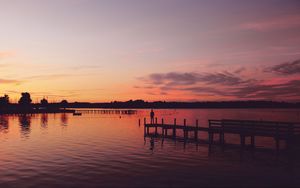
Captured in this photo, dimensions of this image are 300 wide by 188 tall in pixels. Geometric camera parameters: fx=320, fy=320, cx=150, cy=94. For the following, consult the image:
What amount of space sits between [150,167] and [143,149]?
10990 millimetres

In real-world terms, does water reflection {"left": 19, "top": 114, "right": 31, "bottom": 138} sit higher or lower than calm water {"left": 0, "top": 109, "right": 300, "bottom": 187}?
higher

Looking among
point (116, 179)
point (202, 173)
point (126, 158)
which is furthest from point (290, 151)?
point (116, 179)

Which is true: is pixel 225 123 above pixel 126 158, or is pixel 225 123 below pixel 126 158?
above

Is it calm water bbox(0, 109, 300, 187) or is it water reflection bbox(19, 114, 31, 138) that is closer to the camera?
calm water bbox(0, 109, 300, 187)

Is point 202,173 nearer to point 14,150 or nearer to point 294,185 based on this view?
point 294,185

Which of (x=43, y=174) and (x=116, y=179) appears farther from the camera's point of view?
(x=43, y=174)

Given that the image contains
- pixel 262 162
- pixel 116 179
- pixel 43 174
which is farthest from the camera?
pixel 262 162

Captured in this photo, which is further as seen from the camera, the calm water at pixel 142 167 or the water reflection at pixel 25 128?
the water reflection at pixel 25 128

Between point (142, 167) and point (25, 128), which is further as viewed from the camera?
point (25, 128)

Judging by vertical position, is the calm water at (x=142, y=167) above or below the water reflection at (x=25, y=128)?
below

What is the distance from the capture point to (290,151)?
30016 millimetres

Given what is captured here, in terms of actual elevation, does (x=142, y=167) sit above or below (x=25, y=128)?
below

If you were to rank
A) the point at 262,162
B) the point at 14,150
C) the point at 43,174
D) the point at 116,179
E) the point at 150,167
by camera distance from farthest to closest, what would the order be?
the point at 14,150 → the point at 262,162 → the point at 150,167 → the point at 43,174 → the point at 116,179

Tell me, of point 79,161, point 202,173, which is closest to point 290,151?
point 202,173
